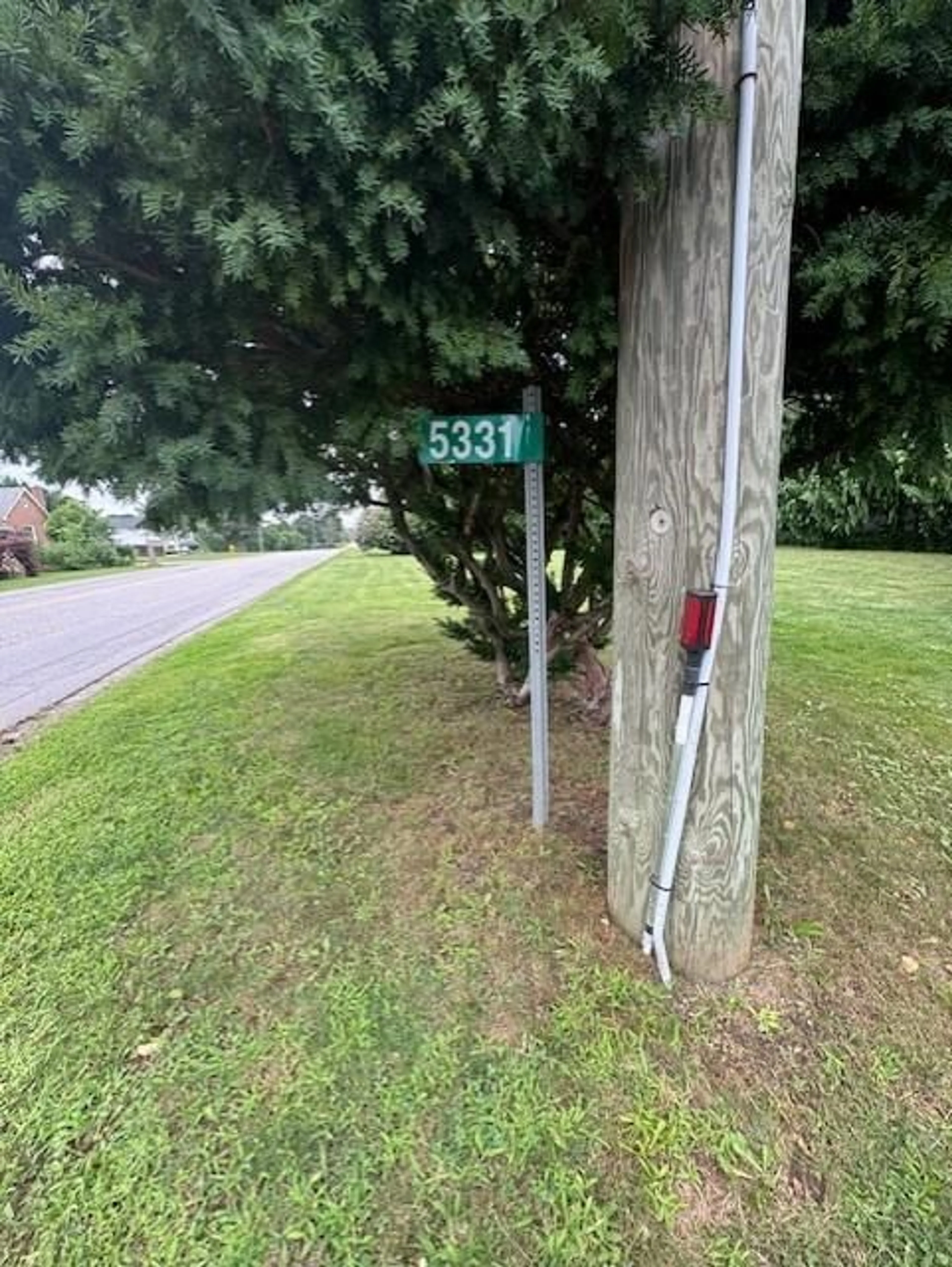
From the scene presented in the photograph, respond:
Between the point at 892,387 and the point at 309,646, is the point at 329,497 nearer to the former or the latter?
the point at 892,387

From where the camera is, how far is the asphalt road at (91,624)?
20.6 feet

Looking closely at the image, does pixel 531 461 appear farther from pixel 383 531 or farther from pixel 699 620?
pixel 383 531

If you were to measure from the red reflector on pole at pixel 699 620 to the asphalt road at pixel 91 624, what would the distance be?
17.1ft

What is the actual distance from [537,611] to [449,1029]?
1.31 metres

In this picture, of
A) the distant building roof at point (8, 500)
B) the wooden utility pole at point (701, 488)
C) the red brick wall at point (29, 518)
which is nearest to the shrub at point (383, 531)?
the wooden utility pole at point (701, 488)

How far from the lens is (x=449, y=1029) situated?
1797 mm

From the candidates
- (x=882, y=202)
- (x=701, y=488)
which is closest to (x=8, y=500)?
(x=701, y=488)

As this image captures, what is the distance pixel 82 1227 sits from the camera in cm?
138

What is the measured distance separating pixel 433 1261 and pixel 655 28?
7.76ft

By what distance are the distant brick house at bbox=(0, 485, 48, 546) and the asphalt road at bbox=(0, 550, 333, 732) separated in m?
14.8

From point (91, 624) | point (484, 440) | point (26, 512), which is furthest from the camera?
point (26, 512)

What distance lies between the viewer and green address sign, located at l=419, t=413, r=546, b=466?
189cm

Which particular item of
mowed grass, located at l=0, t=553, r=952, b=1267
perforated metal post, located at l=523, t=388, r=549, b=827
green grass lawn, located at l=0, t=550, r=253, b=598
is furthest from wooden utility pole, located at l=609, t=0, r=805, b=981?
green grass lawn, located at l=0, t=550, r=253, b=598

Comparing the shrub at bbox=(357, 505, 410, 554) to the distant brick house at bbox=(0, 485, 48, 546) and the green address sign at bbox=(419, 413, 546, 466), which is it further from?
the distant brick house at bbox=(0, 485, 48, 546)
